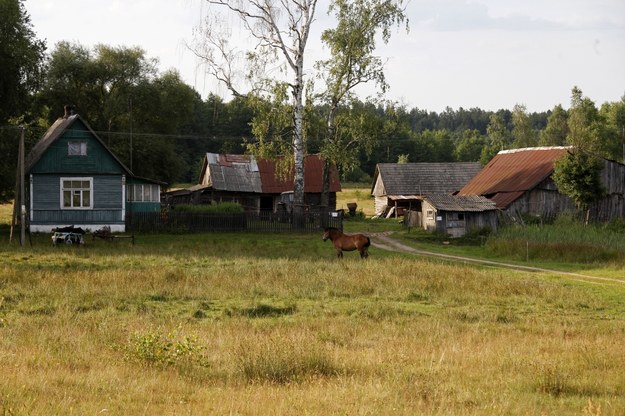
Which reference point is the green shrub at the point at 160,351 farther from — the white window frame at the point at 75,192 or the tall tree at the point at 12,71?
the white window frame at the point at 75,192

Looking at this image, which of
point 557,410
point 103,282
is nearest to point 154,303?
point 103,282

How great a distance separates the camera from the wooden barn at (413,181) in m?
68.2

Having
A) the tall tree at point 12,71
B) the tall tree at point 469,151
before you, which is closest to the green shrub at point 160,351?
the tall tree at point 12,71

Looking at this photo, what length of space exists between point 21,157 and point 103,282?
15.1 metres

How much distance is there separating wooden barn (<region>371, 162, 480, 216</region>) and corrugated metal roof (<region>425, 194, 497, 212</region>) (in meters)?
20.0

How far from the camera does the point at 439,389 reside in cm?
1059

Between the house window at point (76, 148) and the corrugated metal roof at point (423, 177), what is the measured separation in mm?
30919

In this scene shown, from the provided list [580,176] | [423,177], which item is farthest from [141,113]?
[580,176]

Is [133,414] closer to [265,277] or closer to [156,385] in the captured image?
[156,385]

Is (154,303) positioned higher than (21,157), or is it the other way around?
(21,157)

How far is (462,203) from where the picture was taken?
45844 millimetres

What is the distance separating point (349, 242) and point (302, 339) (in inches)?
647

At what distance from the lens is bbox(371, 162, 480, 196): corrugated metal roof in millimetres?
68875

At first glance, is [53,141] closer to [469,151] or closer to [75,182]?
[75,182]
